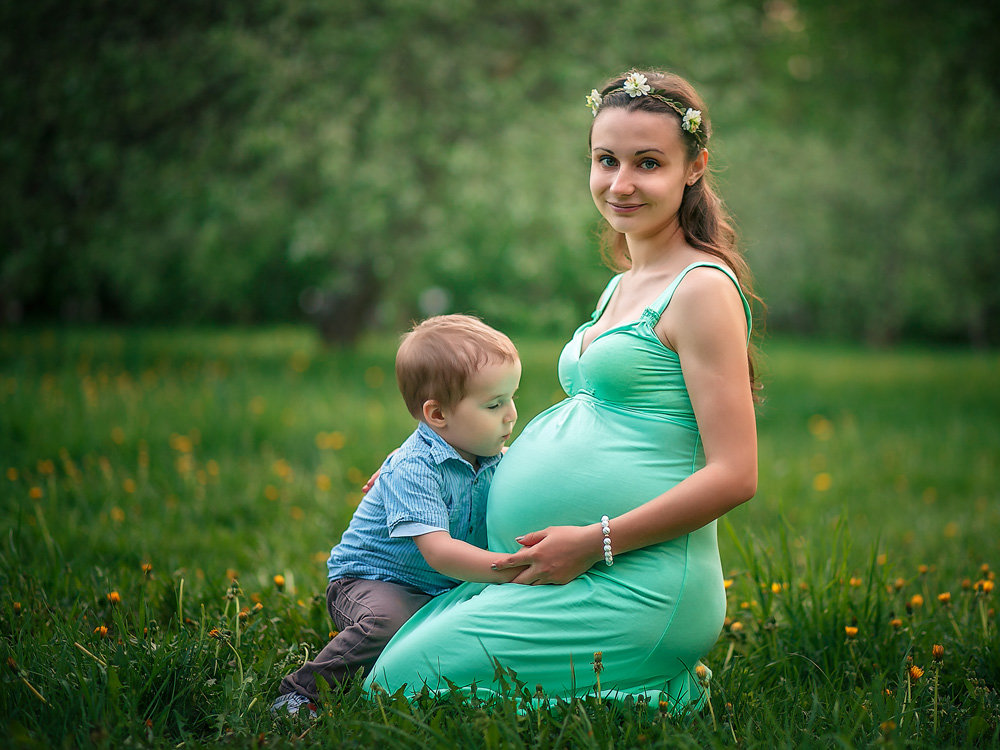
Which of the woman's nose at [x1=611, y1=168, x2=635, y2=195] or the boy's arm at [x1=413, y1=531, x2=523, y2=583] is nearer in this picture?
the boy's arm at [x1=413, y1=531, x2=523, y2=583]

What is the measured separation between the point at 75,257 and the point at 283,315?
1275cm

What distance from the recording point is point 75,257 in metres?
9.47

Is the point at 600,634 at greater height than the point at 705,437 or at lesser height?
lesser

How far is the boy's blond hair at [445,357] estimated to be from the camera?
2285 millimetres

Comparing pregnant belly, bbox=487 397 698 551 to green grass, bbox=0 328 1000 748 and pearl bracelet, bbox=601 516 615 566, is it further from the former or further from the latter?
green grass, bbox=0 328 1000 748

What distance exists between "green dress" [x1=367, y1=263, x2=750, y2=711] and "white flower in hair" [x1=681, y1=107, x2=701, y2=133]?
1.28 feet

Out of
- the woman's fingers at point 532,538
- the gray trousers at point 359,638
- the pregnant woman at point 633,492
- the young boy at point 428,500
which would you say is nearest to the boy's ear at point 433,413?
the young boy at point 428,500

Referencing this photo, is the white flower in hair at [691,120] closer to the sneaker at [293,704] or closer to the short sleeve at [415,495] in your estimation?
the short sleeve at [415,495]

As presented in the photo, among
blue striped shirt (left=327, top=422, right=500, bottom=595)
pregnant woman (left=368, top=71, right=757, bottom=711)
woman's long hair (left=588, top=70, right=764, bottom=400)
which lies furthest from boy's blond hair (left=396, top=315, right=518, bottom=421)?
woman's long hair (left=588, top=70, right=764, bottom=400)

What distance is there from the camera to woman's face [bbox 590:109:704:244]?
231cm

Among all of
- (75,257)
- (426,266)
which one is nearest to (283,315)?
(426,266)

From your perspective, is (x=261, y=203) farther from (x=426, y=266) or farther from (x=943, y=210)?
(x=943, y=210)

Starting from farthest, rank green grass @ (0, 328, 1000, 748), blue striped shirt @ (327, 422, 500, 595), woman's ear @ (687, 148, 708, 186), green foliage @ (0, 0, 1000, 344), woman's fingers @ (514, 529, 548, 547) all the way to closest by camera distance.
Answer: green foliage @ (0, 0, 1000, 344) < woman's ear @ (687, 148, 708, 186) < blue striped shirt @ (327, 422, 500, 595) < woman's fingers @ (514, 529, 548, 547) < green grass @ (0, 328, 1000, 748)

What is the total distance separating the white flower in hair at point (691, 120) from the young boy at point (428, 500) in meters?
0.75
